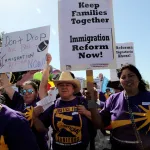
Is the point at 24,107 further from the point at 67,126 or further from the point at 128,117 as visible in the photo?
the point at 128,117

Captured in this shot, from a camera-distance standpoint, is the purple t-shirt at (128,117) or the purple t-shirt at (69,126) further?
the purple t-shirt at (69,126)

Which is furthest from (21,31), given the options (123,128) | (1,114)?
(1,114)

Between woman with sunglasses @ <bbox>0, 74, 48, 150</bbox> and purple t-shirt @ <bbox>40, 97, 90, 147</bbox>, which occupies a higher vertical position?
woman with sunglasses @ <bbox>0, 74, 48, 150</bbox>

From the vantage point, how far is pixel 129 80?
2.99 metres

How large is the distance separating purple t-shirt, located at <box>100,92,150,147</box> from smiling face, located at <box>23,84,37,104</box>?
1152 mm

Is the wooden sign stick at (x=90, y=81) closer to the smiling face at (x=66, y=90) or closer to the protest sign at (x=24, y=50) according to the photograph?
the smiling face at (x=66, y=90)

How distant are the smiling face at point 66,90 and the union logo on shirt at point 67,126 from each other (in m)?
0.17

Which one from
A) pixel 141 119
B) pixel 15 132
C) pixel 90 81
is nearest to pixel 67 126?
pixel 90 81

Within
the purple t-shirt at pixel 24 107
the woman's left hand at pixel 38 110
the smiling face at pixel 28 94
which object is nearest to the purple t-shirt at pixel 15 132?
the woman's left hand at pixel 38 110

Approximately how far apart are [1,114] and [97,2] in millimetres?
2201

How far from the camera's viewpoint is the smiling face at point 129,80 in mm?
2953

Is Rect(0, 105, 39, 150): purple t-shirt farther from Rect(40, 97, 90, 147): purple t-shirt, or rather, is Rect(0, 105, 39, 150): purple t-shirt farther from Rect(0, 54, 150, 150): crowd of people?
Rect(40, 97, 90, 147): purple t-shirt

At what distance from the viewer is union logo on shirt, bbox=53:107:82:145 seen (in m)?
3.03

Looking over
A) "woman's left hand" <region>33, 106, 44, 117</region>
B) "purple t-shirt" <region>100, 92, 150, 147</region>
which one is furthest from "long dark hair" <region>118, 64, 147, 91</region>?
"woman's left hand" <region>33, 106, 44, 117</region>
